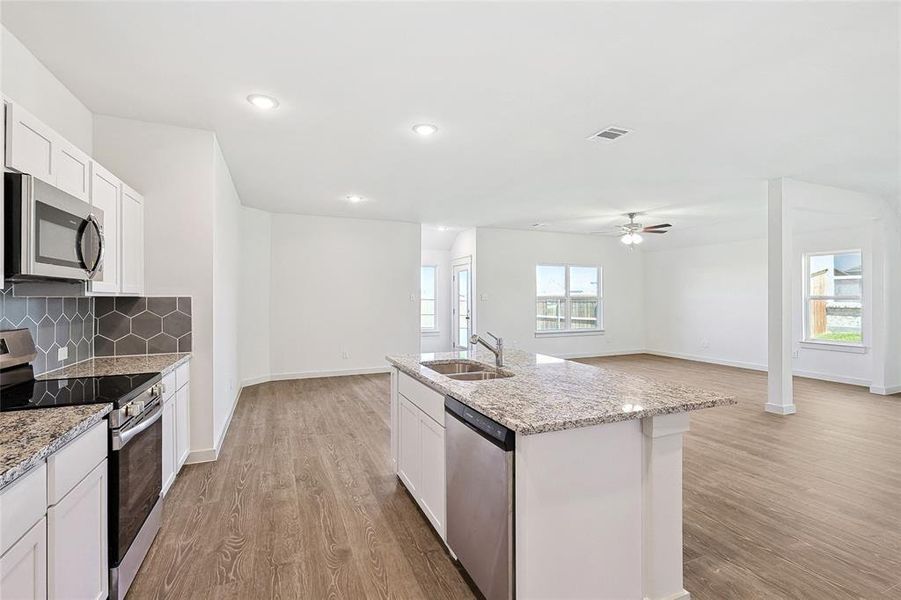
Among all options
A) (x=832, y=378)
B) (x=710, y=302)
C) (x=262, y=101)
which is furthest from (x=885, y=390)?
(x=262, y=101)

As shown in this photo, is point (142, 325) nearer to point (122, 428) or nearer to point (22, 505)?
point (122, 428)

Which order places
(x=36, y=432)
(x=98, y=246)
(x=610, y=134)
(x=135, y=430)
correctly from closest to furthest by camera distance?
(x=36, y=432) < (x=135, y=430) < (x=98, y=246) < (x=610, y=134)

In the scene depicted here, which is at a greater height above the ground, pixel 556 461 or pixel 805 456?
pixel 556 461

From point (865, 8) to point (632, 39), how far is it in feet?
3.30

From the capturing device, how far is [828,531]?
93.0 inches

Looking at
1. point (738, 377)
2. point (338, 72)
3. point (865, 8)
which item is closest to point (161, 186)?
point (338, 72)

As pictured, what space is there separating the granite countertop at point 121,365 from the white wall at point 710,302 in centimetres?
859

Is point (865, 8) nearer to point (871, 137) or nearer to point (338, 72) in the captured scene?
point (871, 137)

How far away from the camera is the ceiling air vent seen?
10.9 ft

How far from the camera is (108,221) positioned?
8.33 ft

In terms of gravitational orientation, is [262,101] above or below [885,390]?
above

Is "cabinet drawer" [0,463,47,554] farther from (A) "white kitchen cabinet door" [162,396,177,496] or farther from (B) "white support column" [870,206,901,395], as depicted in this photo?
(B) "white support column" [870,206,901,395]

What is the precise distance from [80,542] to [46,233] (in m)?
1.28

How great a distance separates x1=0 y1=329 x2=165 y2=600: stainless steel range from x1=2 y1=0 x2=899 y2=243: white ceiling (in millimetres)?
1667
